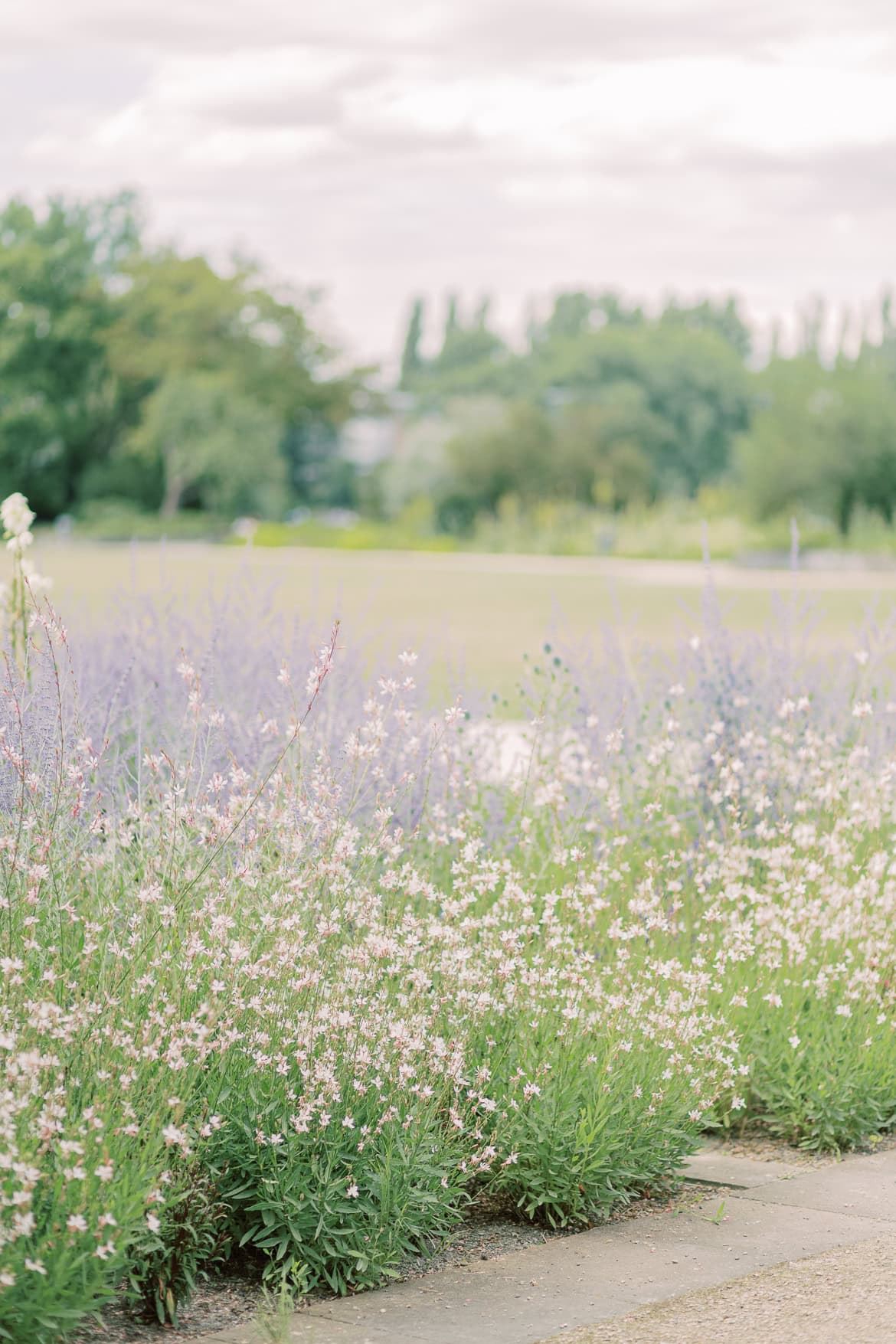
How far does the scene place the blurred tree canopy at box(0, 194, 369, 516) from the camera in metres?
62.7

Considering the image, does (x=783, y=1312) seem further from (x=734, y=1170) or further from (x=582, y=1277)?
(x=734, y=1170)

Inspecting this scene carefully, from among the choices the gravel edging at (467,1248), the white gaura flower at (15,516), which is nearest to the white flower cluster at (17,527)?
the white gaura flower at (15,516)

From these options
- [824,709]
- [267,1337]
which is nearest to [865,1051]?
[267,1337]

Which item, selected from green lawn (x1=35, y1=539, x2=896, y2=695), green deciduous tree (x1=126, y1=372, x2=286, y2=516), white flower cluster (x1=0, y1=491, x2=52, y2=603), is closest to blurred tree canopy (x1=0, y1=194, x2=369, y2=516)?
green deciduous tree (x1=126, y1=372, x2=286, y2=516)

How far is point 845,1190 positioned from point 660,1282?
0.92 metres

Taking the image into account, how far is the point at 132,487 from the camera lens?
6562cm

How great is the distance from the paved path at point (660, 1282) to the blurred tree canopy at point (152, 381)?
58.0 m

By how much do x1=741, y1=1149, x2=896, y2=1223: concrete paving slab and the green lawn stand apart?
2.95 m

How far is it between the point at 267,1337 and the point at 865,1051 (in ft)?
7.29

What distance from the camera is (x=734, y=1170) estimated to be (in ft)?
15.5

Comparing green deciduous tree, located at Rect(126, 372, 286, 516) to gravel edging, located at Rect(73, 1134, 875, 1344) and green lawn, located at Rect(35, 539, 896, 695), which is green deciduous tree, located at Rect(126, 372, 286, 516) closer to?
green lawn, located at Rect(35, 539, 896, 695)

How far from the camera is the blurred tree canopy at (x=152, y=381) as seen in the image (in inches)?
2467

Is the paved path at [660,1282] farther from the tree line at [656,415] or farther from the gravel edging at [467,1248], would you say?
the tree line at [656,415]

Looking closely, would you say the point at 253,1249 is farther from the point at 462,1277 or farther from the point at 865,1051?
the point at 865,1051
